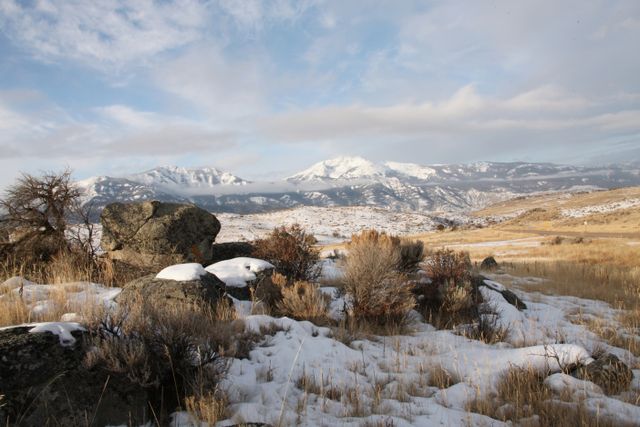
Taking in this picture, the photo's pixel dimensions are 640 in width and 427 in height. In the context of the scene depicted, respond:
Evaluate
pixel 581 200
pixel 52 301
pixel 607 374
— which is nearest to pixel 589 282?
pixel 607 374

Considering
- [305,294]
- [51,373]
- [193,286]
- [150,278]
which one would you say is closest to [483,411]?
[305,294]

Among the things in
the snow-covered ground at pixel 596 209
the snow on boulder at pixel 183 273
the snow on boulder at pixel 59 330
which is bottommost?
the snow-covered ground at pixel 596 209

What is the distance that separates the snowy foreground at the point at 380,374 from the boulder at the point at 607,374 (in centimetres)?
10

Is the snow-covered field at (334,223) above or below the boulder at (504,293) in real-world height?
below

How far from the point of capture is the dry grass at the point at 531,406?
314cm

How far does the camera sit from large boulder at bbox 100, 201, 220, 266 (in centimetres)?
962

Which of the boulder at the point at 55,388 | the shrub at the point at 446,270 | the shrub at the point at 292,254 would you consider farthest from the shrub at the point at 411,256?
the boulder at the point at 55,388

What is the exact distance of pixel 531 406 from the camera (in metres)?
3.47

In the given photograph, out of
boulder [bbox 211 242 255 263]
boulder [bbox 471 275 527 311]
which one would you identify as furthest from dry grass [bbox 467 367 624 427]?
boulder [bbox 211 242 255 263]

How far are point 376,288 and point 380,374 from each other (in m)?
2.21

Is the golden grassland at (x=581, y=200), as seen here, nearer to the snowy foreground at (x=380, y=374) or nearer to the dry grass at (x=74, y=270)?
the snowy foreground at (x=380, y=374)

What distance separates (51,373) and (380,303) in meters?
4.44

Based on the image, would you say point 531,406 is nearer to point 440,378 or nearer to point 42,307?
point 440,378

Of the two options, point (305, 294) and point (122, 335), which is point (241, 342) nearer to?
point (122, 335)
